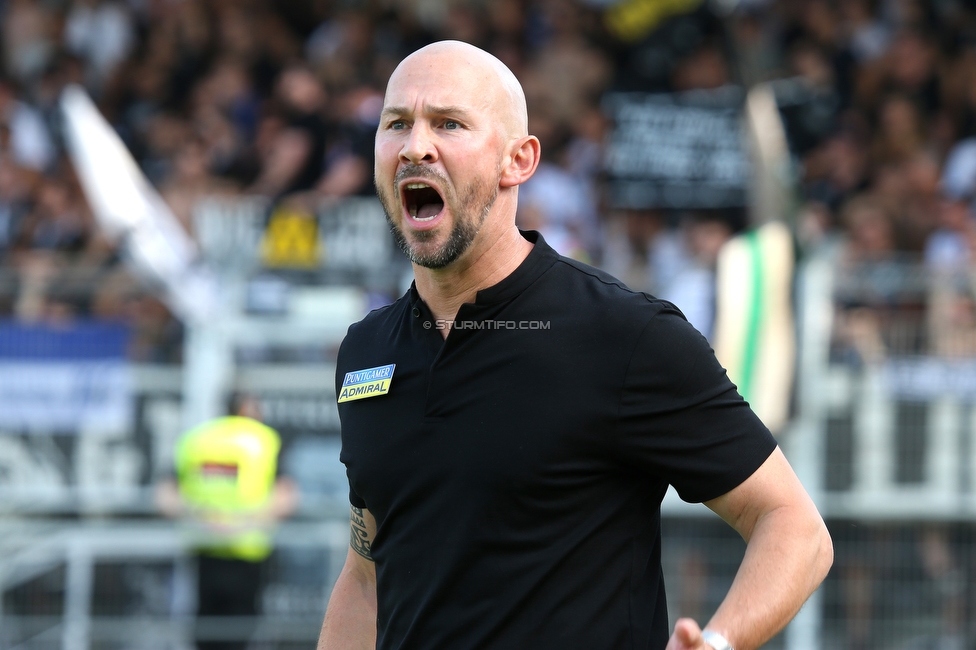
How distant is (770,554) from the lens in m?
2.46

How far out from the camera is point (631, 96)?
9.69 metres

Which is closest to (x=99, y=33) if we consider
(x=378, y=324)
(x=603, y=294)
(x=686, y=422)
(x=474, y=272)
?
(x=378, y=324)

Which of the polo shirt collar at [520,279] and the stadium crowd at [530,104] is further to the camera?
the stadium crowd at [530,104]

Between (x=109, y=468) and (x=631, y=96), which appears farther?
(x=631, y=96)

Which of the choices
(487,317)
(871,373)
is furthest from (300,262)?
(487,317)

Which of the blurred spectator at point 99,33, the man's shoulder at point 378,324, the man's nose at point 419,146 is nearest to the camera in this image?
the man's nose at point 419,146

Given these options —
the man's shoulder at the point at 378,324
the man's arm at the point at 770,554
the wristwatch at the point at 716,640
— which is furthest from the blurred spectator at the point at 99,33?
the wristwatch at the point at 716,640

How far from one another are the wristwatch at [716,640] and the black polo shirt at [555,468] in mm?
237

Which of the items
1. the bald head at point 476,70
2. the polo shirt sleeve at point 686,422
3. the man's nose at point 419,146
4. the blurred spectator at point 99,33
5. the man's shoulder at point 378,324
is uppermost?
the blurred spectator at point 99,33

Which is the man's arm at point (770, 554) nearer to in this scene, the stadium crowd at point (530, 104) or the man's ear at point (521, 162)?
the man's ear at point (521, 162)

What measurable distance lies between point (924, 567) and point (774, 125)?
2818 mm

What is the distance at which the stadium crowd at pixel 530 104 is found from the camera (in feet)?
29.2

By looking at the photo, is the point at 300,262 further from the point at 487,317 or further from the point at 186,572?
the point at 487,317

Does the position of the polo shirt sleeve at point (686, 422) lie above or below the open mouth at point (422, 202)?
below
